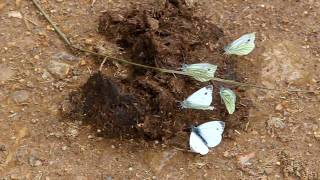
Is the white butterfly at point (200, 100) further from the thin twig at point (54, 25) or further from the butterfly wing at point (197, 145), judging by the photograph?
the thin twig at point (54, 25)

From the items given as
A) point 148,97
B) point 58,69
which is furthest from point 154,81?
point 58,69

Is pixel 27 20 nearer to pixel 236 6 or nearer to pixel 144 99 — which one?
pixel 144 99

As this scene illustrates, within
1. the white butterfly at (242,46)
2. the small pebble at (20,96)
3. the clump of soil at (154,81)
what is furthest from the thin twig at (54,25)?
the white butterfly at (242,46)

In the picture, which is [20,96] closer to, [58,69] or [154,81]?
[58,69]

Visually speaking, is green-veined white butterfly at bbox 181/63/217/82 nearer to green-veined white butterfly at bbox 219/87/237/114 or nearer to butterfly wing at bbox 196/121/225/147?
green-veined white butterfly at bbox 219/87/237/114

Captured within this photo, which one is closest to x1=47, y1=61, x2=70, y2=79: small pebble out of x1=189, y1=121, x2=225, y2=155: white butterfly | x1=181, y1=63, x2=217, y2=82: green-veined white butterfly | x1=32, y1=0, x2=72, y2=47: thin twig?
x1=32, y1=0, x2=72, y2=47: thin twig

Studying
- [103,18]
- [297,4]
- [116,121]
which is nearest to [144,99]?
[116,121]
